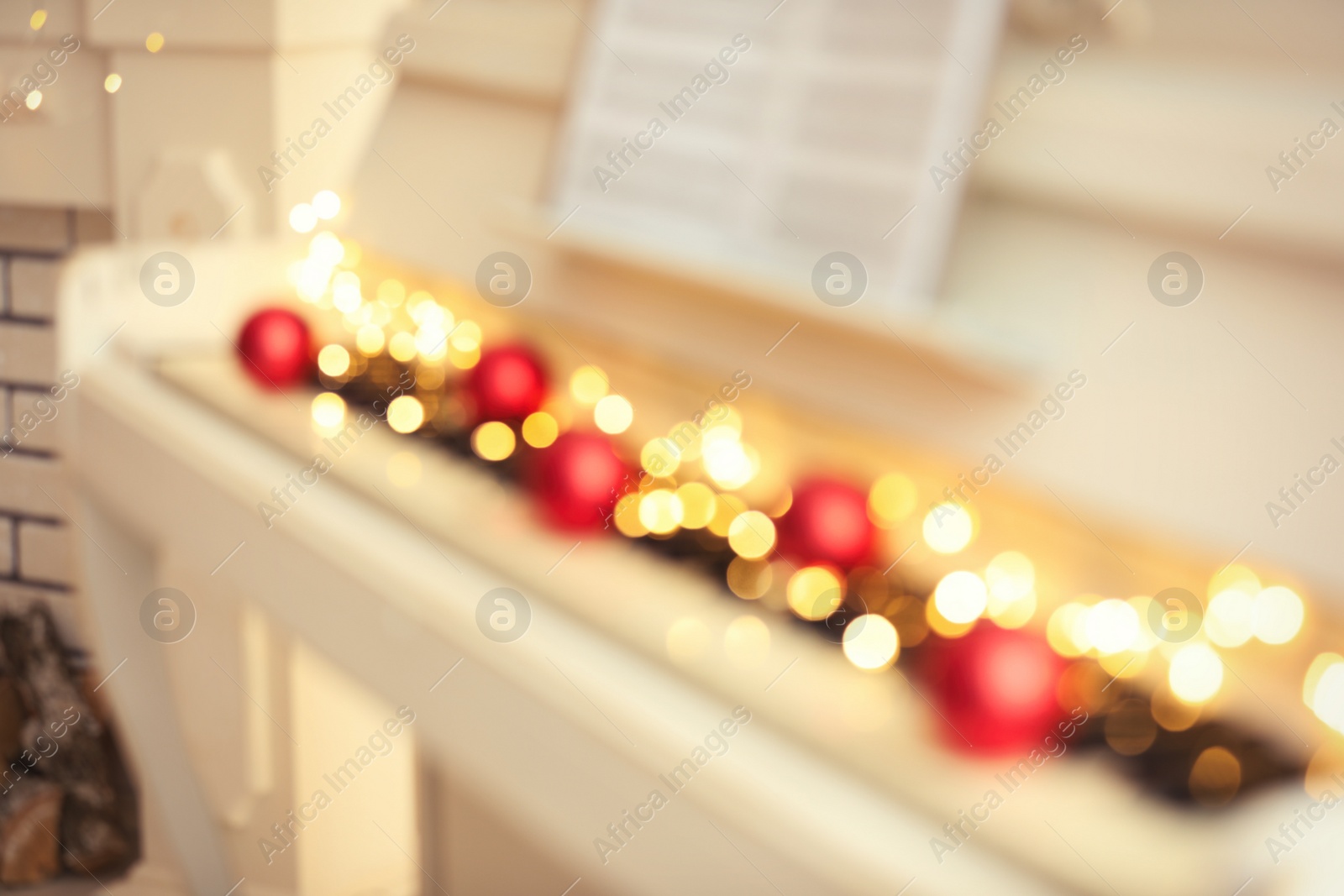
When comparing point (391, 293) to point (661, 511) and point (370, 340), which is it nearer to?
point (370, 340)

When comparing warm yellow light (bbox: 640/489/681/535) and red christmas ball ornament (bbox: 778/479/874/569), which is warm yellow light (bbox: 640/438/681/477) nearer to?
warm yellow light (bbox: 640/489/681/535)

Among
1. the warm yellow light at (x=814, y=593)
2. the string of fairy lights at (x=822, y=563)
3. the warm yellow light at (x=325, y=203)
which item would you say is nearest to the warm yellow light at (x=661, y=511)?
the string of fairy lights at (x=822, y=563)

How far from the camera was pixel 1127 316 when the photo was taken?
0.68 m

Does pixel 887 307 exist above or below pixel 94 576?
above

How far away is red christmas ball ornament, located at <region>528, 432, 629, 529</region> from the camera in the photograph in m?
0.82

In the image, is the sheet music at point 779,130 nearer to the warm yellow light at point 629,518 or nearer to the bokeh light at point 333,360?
the warm yellow light at point 629,518

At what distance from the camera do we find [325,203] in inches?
68.4

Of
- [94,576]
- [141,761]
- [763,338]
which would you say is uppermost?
[763,338]

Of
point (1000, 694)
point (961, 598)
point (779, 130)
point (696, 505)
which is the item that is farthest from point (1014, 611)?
point (779, 130)

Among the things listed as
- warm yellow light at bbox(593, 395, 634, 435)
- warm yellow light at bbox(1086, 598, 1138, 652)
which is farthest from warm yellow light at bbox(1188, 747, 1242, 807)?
warm yellow light at bbox(593, 395, 634, 435)

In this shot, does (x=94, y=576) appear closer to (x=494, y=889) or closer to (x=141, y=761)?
(x=141, y=761)

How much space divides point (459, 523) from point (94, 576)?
802 millimetres

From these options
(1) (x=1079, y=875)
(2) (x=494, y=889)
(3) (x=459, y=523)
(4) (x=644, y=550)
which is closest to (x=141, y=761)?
(2) (x=494, y=889)

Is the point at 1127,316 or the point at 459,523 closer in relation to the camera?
the point at 1127,316
